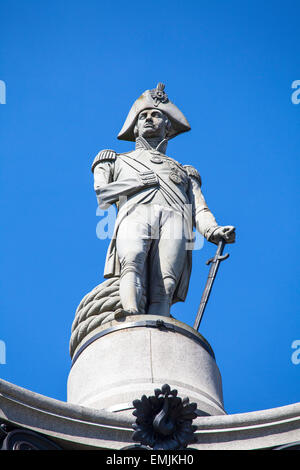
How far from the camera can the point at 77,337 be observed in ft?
43.8

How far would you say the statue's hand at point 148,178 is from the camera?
14930 mm

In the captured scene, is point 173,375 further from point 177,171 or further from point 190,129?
point 190,129

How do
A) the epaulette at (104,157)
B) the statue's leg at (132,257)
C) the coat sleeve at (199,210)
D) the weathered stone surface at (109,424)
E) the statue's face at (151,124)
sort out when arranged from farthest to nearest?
the statue's face at (151,124), the epaulette at (104,157), the coat sleeve at (199,210), the statue's leg at (132,257), the weathered stone surface at (109,424)

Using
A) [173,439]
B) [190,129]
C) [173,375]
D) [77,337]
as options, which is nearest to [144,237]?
[77,337]

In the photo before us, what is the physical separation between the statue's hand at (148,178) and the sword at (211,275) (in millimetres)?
1345

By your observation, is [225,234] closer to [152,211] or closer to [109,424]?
[152,211]

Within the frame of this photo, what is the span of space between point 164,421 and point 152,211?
5565 millimetres

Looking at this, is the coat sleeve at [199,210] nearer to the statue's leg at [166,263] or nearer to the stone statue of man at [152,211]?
the stone statue of man at [152,211]

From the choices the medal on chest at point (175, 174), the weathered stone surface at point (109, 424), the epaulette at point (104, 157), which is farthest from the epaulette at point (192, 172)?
the weathered stone surface at point (109, 424)

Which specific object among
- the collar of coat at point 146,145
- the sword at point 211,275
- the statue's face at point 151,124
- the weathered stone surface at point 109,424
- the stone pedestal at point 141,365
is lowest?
the weathered stone surface at point 109,424

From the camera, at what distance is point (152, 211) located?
14531 mm

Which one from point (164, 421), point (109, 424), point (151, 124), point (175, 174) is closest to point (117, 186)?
point (175, 174)

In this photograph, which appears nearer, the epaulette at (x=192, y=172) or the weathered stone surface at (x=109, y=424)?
the weathered stone surface at (x=109, y=424)
